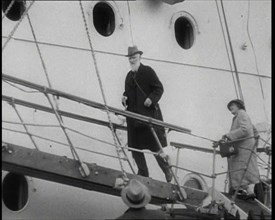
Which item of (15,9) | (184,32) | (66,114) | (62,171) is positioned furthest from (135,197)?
(184,32)

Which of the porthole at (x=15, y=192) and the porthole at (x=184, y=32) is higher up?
the porthole at (x=184, y=32)

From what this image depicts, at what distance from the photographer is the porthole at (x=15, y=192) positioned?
6207mm

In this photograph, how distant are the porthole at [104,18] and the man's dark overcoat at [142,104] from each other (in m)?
1.11

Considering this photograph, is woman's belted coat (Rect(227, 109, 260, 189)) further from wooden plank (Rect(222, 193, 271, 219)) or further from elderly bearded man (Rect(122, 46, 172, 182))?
elderly bearded man (Rect(122, 46, 172, 182))

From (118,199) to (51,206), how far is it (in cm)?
86

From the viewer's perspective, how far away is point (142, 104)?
6535 millimetres

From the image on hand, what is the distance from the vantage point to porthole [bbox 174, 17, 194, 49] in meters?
8.34

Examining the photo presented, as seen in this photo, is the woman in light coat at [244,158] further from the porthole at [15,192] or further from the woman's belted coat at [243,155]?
the porthole at [15,192]

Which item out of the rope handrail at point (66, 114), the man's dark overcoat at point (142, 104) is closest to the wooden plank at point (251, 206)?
the man's dark overcoat at point (142, 104)

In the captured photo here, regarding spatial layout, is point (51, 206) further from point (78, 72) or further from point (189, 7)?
point (189, 7)

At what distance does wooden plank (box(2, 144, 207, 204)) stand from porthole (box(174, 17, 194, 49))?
2.84 metres

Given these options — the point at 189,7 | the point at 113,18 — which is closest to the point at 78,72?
the point at 113,18

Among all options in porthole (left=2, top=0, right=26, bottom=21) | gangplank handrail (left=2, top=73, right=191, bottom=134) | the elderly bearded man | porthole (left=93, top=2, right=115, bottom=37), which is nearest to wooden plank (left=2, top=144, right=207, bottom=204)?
the elderly bearded man

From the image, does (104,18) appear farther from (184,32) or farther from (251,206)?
(251,206)
